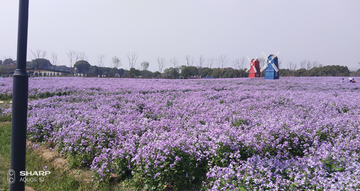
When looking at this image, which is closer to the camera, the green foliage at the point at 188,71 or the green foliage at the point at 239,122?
the green foliage at the point at 239,122

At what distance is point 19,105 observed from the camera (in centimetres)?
333

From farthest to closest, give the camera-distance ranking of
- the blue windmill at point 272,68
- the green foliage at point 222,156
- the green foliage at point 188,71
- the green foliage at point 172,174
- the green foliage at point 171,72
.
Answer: the green foliage at point 188,71, the green foliage at point 171,72, the blue windmill at point 272,68, the green foliage at point 222,156, the green foliage at point 172,174

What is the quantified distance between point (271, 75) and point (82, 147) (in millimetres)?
36768

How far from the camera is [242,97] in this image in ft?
41.3

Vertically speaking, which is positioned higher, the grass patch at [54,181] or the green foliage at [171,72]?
the green foliage at [171,72]

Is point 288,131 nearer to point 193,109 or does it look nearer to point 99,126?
point 193,109

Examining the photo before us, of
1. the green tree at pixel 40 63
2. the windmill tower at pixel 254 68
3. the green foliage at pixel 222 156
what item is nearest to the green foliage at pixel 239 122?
the green foliage at pixel 222 156

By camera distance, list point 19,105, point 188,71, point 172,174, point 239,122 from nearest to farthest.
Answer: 1. point 19,105
2. point 172,174
3. point 239,122
4. point 188,71

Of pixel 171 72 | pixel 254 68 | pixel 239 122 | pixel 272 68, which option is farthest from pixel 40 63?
pixel 239 122

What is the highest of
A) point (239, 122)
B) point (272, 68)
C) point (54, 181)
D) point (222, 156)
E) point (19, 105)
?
point (272, 68)

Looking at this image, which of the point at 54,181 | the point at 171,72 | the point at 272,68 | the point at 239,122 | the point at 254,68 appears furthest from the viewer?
the point at 171,72

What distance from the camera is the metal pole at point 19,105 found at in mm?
3305

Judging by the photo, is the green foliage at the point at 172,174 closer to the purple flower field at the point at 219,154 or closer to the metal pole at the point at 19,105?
the purple flower field at the point at 219,154

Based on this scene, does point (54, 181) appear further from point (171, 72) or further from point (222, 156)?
point (171, 72)
